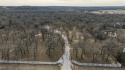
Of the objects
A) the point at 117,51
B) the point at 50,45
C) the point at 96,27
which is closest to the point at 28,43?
the point at 50,45

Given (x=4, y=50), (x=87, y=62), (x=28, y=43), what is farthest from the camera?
(x=28, y=43)

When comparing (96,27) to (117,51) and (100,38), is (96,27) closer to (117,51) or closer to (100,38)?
(100,38)

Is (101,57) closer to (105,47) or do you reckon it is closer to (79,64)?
(105,47)

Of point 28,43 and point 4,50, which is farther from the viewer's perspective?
point 28,43

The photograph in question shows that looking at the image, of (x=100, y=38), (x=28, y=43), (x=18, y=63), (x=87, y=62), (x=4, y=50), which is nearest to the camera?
(x=18, y=63)

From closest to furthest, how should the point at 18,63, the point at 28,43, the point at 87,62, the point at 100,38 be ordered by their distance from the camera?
the point at 18,63
the point at 87,62
the point at 28,43
the point at 100,38

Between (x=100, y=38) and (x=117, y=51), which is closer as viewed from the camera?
(x=117, y=51)

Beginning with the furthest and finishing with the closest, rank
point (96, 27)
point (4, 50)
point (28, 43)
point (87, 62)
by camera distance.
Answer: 1. point (96, 27)
2. point (28, 43)
3. point (4, 50)
4. point (87, 62)

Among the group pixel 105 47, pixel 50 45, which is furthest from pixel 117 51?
pixel 50 45
